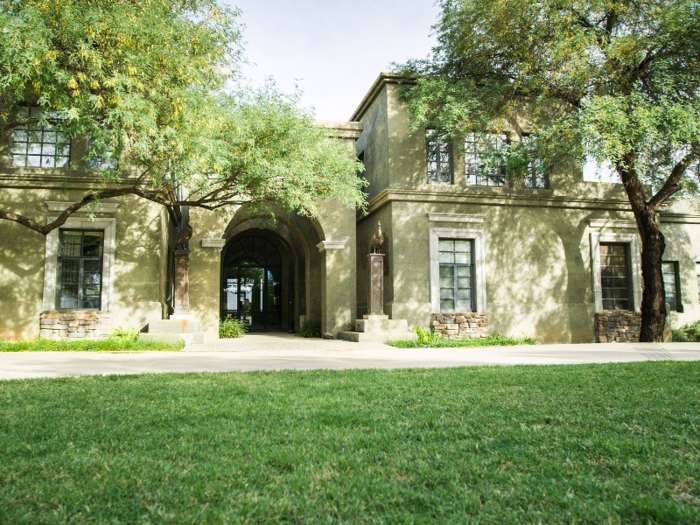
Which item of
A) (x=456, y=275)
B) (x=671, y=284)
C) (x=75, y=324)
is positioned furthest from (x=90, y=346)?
(x=671, y=284)

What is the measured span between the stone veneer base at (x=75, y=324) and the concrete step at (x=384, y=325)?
20.7ft

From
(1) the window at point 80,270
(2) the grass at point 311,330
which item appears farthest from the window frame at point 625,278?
(1) the window at point 80,270

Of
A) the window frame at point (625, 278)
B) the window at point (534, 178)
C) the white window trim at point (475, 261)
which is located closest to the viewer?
the white window trim at point (475, 261)

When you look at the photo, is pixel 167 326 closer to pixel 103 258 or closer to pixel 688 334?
pixel 103 258

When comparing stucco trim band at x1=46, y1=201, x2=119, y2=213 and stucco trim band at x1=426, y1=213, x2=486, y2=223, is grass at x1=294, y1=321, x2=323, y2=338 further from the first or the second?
stucco trim band at x1=46, y1=201, x2=119, y2=213

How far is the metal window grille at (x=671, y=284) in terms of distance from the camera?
16453mm

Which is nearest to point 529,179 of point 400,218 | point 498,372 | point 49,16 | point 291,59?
point 400,218

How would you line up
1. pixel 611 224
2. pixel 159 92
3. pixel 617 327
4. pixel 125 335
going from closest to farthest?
pixel 159 92 → pixel 125 335 → pixel 617 327 → pixel 611 224

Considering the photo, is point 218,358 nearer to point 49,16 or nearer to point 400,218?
point 49,16

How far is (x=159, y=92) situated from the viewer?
30.4 feet

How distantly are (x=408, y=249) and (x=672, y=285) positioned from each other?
29.9ft

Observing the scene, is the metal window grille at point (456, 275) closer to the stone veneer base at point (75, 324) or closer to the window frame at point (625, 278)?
the window frame at point (625, 278)

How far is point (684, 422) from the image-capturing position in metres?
3.59

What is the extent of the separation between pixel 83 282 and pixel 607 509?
43.4 feet
